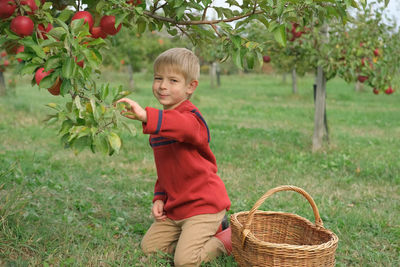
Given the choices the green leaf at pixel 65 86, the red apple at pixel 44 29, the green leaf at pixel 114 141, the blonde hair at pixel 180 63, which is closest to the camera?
the green leaf at pixel 114 141

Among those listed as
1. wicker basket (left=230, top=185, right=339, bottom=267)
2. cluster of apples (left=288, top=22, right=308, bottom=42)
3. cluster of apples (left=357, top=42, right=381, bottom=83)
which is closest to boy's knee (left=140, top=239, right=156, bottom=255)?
wicker basket (left=230, top=185, right=339, bottom=267)

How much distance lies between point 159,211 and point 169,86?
33.1 inches

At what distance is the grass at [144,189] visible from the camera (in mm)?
2648

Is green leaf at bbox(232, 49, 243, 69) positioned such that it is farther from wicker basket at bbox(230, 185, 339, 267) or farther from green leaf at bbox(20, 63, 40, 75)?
green leaf at bbox(20, 63, 40, 75)

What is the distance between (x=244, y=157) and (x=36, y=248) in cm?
329

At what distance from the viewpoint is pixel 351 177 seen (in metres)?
4.50

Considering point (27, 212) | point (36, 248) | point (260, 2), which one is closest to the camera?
point (260, 2)

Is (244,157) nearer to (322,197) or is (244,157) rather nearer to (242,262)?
(322,197)

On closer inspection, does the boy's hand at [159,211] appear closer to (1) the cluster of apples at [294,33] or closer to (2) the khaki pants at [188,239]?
(2) the khaki pants at [188,239]

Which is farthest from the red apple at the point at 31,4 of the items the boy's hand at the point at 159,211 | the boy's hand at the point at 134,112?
the boy's hand at the point at 159,211

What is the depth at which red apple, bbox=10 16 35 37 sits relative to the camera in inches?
65.2

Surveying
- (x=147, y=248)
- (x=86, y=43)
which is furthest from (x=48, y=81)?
(x=147, y=248)

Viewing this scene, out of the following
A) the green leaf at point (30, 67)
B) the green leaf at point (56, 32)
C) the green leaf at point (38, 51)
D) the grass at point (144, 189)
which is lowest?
the grass at point (144, 189)

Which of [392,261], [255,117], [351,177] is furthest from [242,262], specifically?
[255,117]
